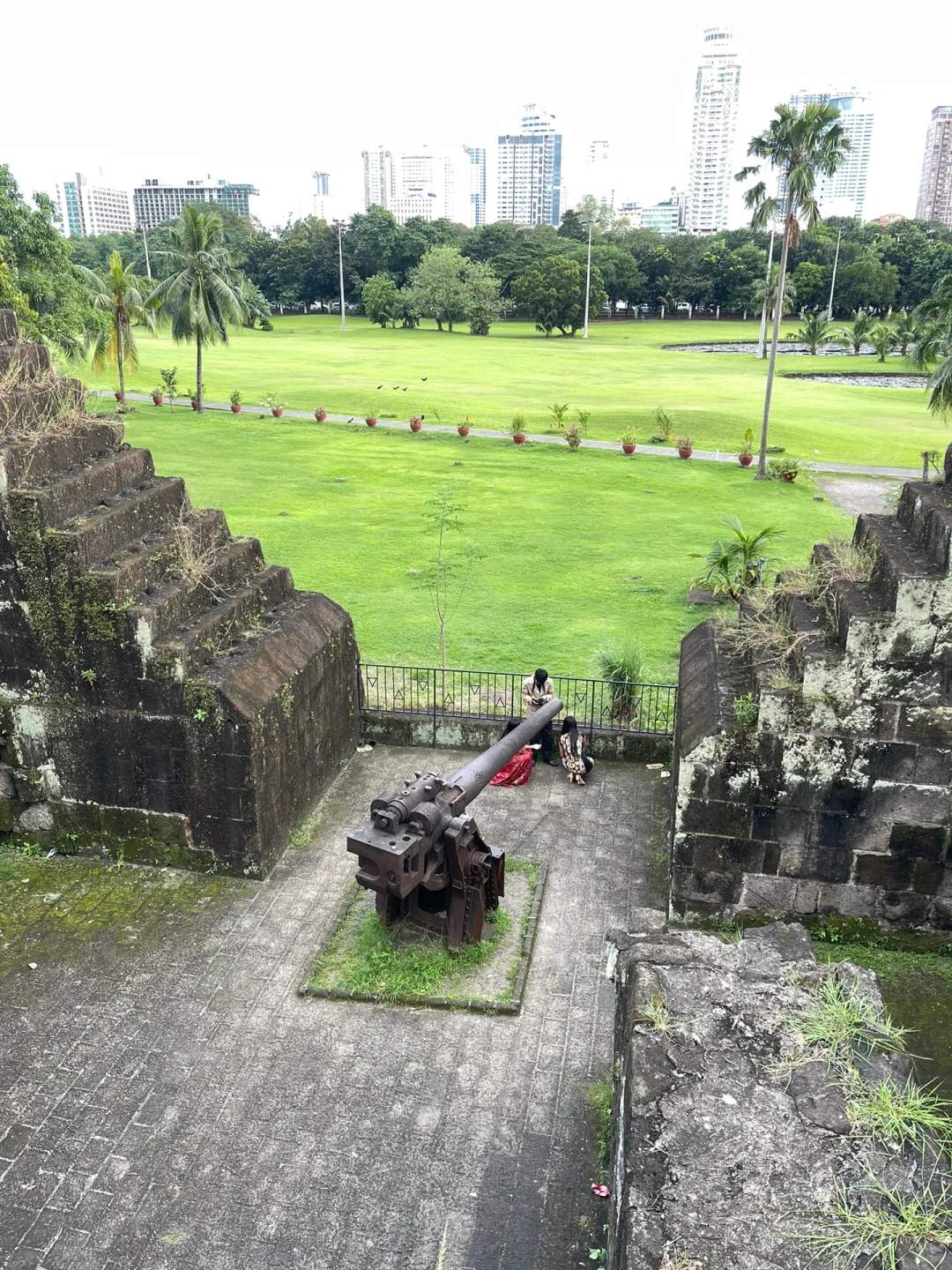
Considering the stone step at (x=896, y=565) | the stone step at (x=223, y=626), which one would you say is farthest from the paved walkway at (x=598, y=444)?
the stone step at (x=896, y=565)

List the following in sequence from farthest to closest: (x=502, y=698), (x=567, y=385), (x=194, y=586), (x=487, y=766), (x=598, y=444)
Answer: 1. (x=567, y=385)
2. (x=598, y=444)
3. (x=502, y=698)
4. (x=194, y=586)
5. (x=487, y=766)

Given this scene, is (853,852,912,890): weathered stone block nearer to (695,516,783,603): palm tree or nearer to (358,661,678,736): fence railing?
(358,661,678,736): fence railing

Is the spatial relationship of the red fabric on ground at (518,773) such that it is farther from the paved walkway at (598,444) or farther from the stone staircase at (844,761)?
the paved walkway at (598,444)

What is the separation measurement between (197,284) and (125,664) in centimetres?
3338

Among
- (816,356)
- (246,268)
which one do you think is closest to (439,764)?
(816,356)

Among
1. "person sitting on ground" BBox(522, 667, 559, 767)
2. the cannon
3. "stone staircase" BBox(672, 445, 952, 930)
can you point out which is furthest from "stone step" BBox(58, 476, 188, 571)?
"stone staircase" BBox(672, 445, 952, 930)

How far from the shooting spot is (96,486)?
32.4 ft

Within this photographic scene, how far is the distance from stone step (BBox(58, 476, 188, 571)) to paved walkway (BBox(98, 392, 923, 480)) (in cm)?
2500

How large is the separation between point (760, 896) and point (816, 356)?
69.7 metres

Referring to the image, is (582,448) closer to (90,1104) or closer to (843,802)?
(843,802)

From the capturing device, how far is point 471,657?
16.5m

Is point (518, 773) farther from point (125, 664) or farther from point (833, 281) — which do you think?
point (833, 281)

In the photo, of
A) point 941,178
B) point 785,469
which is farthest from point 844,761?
point 941,178

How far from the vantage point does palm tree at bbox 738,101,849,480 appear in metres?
28.0
